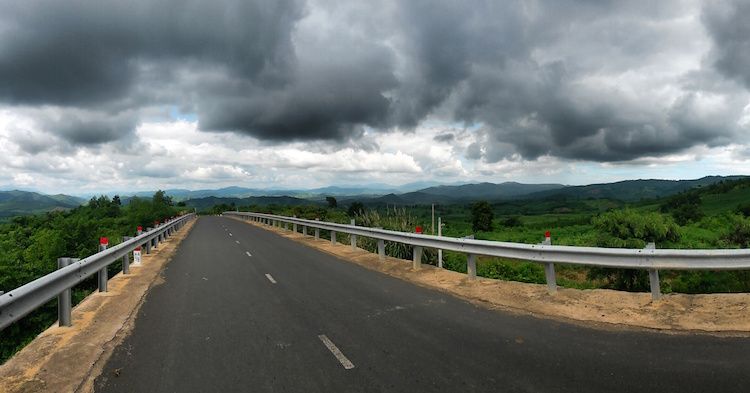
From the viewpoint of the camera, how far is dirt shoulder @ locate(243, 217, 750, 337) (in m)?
5.37

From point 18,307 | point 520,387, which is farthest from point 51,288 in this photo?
point 520,387

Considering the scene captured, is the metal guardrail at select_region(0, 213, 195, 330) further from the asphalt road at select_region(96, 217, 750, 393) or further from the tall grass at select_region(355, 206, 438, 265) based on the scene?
the tall grass at select_region(355, 206, 438, 265)

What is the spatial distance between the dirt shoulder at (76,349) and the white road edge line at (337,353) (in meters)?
2.58

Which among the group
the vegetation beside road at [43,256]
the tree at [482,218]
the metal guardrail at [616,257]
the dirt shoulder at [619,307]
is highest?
the metal guardrail at [616,257]

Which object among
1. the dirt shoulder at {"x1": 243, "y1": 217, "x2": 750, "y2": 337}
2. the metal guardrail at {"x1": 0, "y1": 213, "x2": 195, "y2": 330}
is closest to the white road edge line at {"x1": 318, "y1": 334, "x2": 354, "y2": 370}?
the dirt shoulder at {"x1": 243, "y1": 217, "x2": 750, "y2": 337}

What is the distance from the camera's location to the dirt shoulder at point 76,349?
4.28 metres

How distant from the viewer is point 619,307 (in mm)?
6309

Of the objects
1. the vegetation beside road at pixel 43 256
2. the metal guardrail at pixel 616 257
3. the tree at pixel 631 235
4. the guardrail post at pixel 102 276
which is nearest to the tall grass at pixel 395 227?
the metal guardrail at pixel 616 257

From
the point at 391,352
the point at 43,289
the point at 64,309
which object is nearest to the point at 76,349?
the point at 43,289

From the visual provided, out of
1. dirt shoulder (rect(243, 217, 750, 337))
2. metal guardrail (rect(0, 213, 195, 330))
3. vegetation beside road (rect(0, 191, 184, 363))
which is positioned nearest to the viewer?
metal guardrail (rect(0, 213, 195, 330))

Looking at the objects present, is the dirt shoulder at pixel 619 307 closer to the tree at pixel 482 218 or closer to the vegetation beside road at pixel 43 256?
the vegetation beside road at pixel 43 256

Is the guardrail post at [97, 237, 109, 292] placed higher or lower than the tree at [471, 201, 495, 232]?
higher

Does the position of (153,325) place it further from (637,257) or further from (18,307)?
(637,257)

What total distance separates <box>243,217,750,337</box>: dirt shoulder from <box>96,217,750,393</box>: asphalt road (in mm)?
384
